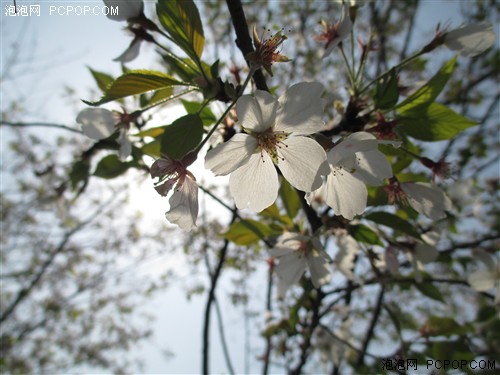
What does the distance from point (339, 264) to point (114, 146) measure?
1.16 metres

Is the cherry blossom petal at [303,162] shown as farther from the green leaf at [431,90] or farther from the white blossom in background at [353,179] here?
the green leaf at [431,90]

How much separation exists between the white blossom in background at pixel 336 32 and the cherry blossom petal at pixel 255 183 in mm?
527

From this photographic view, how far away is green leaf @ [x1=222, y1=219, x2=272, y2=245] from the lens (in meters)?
1.48

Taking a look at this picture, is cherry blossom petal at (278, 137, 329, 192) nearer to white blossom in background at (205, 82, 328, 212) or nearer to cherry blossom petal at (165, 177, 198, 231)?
white blossom in background at (205, 82, 328, 212)

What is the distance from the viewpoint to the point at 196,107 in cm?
113

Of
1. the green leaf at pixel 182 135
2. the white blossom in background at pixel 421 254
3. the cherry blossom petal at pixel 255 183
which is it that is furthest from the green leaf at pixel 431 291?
the green leaf at pixel 182 135

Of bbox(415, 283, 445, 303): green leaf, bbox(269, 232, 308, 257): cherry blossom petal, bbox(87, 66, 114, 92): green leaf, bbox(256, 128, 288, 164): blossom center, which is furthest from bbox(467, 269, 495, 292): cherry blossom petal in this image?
bbox(87, 66, 114, 92): green leaf

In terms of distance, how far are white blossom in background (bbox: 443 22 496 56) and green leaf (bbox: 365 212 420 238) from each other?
2.19 ft

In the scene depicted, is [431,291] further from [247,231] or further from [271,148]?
[271,148]

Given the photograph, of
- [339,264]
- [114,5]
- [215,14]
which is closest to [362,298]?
[339,264]

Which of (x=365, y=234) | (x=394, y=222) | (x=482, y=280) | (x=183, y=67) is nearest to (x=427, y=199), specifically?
(x=394, y=222)

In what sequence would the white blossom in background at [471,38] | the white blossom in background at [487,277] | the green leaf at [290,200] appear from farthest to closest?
the white blossom in background at [487,277] → the green leaf at [290,200] → the white blossom in background at [471,38]

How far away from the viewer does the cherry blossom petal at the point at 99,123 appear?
1172 mm

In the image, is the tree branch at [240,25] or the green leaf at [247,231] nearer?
the tree branch at [240,25]
